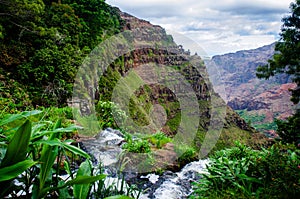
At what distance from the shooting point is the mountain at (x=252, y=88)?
A: 293 feet

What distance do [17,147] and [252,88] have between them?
455ft

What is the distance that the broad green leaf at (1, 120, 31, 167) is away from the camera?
133 centimetres

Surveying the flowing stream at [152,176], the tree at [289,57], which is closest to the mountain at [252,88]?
the tree at [289,57]

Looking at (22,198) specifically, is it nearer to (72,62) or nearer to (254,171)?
(254,171)

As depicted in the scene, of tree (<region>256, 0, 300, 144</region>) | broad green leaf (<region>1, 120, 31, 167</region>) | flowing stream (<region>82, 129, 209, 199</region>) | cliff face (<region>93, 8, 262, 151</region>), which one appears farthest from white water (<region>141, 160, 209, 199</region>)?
cliff face (<region>93, 8, 262, 151</region>)

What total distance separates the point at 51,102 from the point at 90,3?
693 cm

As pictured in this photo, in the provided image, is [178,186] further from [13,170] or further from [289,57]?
[289,57]

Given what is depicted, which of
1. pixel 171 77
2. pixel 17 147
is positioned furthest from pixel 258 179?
pixel 171 77

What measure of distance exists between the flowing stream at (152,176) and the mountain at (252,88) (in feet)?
254

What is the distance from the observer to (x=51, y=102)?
7.09 m

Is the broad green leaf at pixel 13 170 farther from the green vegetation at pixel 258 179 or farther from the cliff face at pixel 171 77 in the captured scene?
the cliff face at pixel 171 77

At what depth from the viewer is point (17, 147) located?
137cm

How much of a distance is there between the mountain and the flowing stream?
77.3 m

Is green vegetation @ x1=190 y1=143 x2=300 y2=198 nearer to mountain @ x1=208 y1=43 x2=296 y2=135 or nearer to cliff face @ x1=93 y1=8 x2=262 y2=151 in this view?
cliff face @ x1=93 y1=8 x2=262 y2=151
